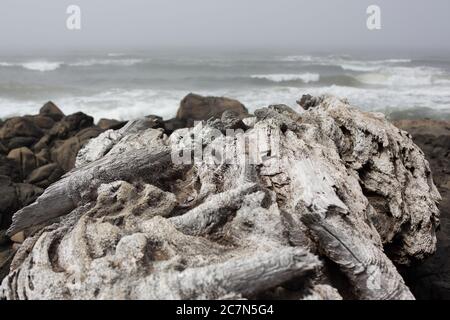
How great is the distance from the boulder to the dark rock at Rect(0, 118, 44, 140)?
16.2 feet

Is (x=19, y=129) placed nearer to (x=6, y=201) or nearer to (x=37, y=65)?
(x=6, y=201)

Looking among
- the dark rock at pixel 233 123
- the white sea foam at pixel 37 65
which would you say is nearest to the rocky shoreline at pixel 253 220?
the dark rock at pixel 233 123

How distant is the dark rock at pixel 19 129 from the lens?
40.4 ft

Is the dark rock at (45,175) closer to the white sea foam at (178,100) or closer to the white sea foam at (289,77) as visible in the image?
the white sea foam at (178,100)

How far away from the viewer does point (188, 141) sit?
5410mm

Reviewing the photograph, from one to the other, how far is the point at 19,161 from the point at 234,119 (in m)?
7.23

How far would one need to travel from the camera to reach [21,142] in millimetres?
12094

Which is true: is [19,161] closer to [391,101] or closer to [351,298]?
[351,298]

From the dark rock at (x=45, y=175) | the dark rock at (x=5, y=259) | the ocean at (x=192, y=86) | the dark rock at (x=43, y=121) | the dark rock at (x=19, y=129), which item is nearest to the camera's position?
the dark rock at (x=5, y=259)

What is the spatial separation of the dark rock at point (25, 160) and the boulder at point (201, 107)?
5.58 m

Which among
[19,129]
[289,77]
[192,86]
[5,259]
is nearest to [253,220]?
[5,259]

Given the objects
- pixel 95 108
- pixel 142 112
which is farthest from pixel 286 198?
pixel 95 108

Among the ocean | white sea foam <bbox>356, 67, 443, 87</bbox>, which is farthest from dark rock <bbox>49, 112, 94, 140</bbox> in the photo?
white sea foam <bbox>356, 67, 443, 87</bbox>

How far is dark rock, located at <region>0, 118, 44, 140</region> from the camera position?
40.4 ft
